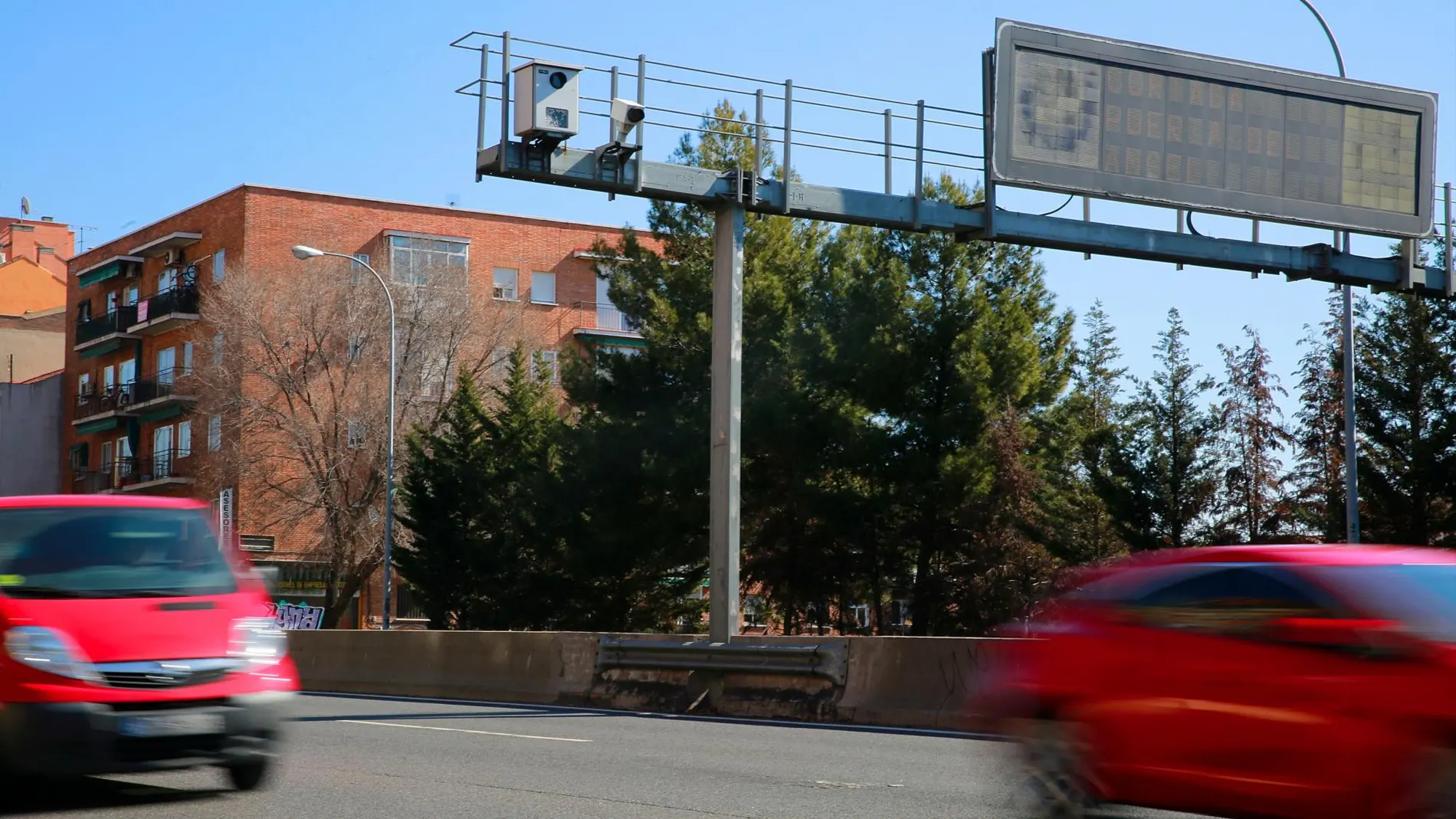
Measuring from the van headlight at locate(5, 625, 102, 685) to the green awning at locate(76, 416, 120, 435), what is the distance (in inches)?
2578

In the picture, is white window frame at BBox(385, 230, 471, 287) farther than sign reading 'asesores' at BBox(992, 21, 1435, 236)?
Yes

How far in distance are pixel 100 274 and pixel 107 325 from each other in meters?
2.52

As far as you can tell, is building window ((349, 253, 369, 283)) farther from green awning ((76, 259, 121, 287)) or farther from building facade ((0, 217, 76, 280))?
building facade ((0, 217, 76, 280))

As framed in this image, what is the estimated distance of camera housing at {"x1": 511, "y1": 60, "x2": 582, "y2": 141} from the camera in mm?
19125

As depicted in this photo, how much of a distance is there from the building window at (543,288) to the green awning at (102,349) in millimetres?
17748

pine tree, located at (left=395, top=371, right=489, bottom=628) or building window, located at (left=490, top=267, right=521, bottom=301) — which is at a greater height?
building window, located at (left=490, top=267, right=521, bottom=301)

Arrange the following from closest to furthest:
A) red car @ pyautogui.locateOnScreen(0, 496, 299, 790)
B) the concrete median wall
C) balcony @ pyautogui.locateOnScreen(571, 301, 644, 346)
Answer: red car @ pyautogui.locateOnScreen(0, 496, 299, 790) < the concrete median wall < balcony @ pyautogui.locateOnScreen(571, 301, 644, 346)

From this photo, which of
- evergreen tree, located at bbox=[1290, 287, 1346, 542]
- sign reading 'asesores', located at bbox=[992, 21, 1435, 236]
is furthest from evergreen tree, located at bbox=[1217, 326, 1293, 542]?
sign reading 'asesores', located at bbox=[992, 21, 1435, 236]

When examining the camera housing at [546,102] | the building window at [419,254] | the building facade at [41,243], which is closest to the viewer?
the camera housing at [546,102]

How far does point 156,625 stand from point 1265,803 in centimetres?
564

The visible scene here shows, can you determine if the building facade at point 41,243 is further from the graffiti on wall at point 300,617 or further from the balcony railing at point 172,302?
the graffiti on wall at point 300,617

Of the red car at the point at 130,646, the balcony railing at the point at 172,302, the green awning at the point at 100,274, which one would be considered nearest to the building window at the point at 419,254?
the balcony railing at the point at 172,302

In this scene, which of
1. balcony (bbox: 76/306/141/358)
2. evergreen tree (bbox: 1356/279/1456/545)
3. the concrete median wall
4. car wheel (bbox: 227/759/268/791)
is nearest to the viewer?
car wheel (bbox: 227/759/268/791)

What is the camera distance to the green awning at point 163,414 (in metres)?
66.6
